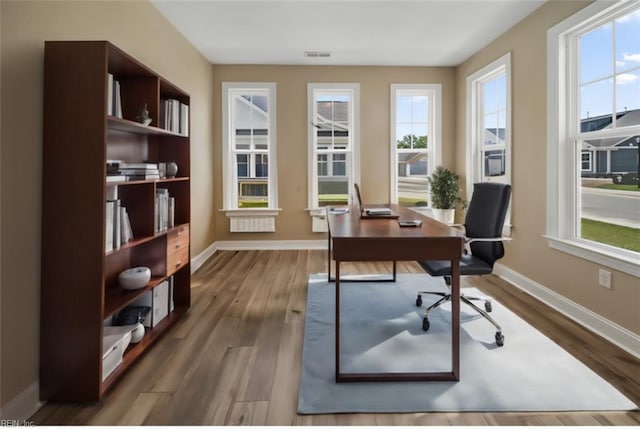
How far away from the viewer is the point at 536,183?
3.58 m

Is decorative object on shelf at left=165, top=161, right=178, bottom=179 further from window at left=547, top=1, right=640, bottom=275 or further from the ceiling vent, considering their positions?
window at left=547, top=1, right=640, bottom=275

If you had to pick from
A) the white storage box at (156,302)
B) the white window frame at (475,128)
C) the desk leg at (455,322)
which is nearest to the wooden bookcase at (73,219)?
the white storage box at (156,302)

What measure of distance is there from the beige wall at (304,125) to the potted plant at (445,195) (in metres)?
0.54

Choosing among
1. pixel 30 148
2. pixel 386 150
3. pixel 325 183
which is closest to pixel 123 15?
pixel 30 148

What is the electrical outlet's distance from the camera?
2.65 meters

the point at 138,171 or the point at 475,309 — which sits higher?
the point at 138,171

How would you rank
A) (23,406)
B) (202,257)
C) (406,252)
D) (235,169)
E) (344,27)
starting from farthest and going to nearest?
1. (235,169)
2. (202,257)
3. (344,27)
4. (406,252)
5. (23,406)

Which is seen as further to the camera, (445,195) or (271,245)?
(271,245)

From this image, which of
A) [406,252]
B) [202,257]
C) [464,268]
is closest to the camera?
[406,252]

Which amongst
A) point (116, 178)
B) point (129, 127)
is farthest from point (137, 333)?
point (129, 127)

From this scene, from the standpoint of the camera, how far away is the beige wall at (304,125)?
18.1 feet

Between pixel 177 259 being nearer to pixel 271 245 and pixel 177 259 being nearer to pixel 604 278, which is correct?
pixel 271 245

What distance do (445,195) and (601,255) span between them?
2616 mm

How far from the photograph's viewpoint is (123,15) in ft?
9.46
